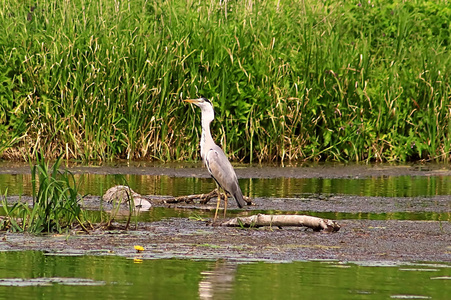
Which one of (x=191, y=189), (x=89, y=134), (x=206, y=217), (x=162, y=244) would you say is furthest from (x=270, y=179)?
(x=162, y=244)

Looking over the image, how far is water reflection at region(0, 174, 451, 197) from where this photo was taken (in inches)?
454

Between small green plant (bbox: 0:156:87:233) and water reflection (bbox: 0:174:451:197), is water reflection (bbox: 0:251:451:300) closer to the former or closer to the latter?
small green plant (bbox: 0:156:87:233)

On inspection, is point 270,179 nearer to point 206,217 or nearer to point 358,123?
point 358,123

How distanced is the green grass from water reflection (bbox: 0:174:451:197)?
126cm

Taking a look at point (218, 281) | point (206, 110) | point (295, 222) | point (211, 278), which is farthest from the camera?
point (206, 110)

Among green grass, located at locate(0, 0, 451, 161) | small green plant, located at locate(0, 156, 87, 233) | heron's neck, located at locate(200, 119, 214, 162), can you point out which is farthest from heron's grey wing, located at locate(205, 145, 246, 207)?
green grass, located at locate(0, 0, 451, 161)

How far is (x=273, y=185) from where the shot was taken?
40.4 feet

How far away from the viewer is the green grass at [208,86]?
13.8m

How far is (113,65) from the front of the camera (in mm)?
13836

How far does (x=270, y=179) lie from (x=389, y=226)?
4226mm

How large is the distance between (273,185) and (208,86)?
245cm

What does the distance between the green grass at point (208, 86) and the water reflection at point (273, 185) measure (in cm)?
126

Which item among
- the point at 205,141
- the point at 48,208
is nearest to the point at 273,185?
the point at 205,141

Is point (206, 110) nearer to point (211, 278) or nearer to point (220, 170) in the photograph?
point (220, 170)
